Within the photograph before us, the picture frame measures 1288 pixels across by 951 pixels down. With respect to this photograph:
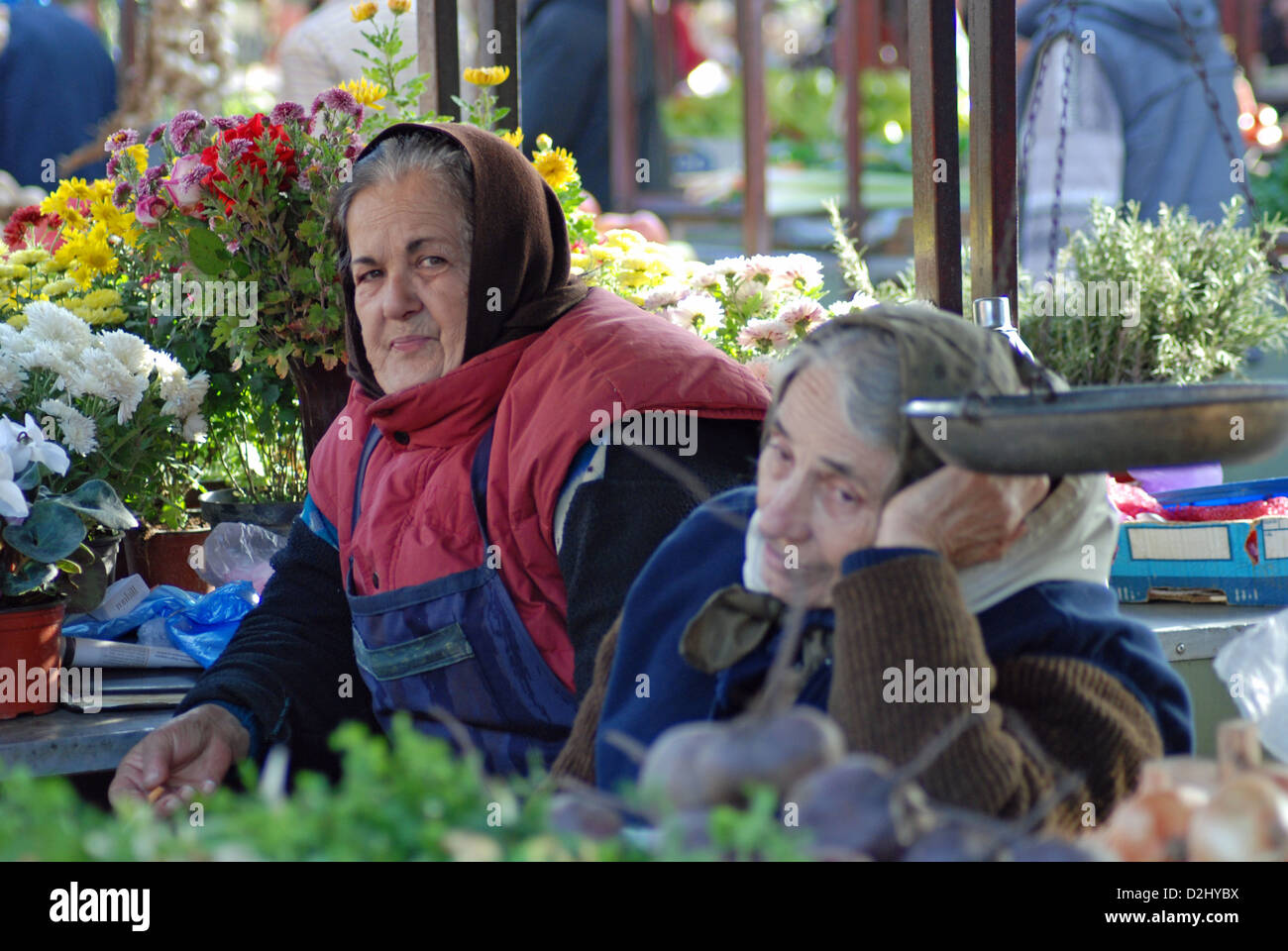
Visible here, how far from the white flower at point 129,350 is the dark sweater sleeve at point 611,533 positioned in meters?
1.03

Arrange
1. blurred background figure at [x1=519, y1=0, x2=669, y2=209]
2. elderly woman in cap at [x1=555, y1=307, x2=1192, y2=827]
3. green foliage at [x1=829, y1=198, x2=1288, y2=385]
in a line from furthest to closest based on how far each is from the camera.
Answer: blurred background figure at [x1=519, y1=0, x2=669, y2=209] < green foliage at [x1=829, y1=198, x2=1288, y2=385] < elderly woman in cap at [x1=555, y1=307, x2=1192, y2=827]

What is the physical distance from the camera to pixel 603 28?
5555 mm

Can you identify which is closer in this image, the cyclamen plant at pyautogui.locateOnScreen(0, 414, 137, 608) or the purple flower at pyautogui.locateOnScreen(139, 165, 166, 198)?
the cyclamen plant at pyautogui.locateOnScreen(0, 414, 137, 608)

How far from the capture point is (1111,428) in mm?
1039

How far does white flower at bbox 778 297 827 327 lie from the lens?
9.36ft

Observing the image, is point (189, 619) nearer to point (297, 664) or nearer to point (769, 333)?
point (297, 664)

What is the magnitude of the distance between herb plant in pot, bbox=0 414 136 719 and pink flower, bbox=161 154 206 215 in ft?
2.28

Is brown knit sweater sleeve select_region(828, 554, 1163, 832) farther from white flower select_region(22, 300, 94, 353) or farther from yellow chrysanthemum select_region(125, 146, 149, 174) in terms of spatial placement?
yellow chrysanthemum select_region(125, 146, 149, 174)

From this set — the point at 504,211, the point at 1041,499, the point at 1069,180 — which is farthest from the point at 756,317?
the point at 1069,180

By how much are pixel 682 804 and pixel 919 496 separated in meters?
0.41

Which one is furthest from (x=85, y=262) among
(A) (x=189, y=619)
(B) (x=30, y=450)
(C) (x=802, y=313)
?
(C) (x=802, y=313)

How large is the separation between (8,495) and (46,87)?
4643 mm

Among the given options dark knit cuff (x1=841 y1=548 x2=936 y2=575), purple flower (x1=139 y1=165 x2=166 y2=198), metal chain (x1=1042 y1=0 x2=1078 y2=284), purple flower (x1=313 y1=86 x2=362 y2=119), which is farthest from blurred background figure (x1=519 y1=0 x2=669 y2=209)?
dark knit cuff (x1=841 y1=548 x2=936 y2=575)

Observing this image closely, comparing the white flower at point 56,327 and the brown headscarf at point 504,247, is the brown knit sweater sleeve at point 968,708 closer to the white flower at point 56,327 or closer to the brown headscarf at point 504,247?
the brown headscarf at point 504,247
